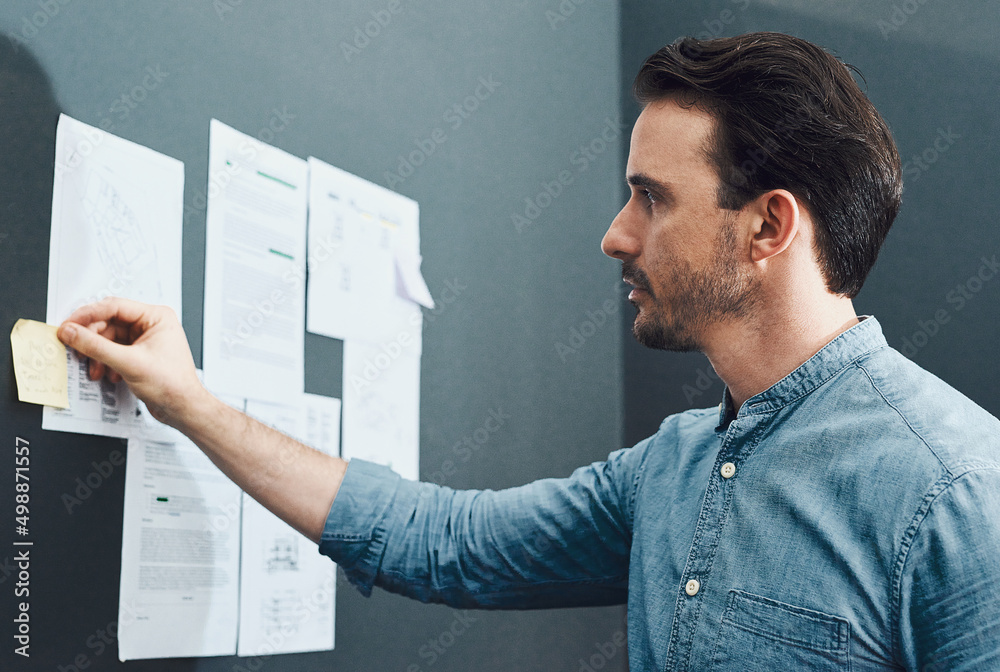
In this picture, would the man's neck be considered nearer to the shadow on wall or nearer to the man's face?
the man's face

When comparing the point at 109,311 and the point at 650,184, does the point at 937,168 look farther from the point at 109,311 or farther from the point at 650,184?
the point at 109,311

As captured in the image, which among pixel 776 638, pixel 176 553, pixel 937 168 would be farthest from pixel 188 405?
pixel 937 168

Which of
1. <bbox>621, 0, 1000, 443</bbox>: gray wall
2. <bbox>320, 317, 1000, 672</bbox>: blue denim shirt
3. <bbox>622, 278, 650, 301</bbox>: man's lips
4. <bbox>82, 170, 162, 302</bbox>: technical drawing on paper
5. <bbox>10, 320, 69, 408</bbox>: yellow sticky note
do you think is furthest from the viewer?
<bbox>621, 0, 1000, 443</bbox>: gray wall

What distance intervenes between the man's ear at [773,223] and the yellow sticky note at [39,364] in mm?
871

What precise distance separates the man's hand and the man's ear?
2.39ft

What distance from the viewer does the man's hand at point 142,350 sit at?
1.05 metres

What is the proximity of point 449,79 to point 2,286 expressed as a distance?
39.1 inches

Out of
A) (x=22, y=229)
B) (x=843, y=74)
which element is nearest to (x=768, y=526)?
(x=843, y=74)

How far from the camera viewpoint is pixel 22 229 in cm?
105

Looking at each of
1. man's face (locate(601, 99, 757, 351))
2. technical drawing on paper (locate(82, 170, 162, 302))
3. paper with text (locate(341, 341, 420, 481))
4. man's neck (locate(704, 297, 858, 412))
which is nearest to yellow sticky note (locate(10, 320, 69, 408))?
technical drawing on paper (locate(82, 170, 162, 302))

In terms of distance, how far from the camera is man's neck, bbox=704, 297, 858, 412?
1.14 m

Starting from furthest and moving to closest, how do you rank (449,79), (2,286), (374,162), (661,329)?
(449,79) → (374,162) → (661,329) → (2,286)

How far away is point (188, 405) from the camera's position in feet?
3.55

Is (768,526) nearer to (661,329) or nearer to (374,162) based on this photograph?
(661,329)
